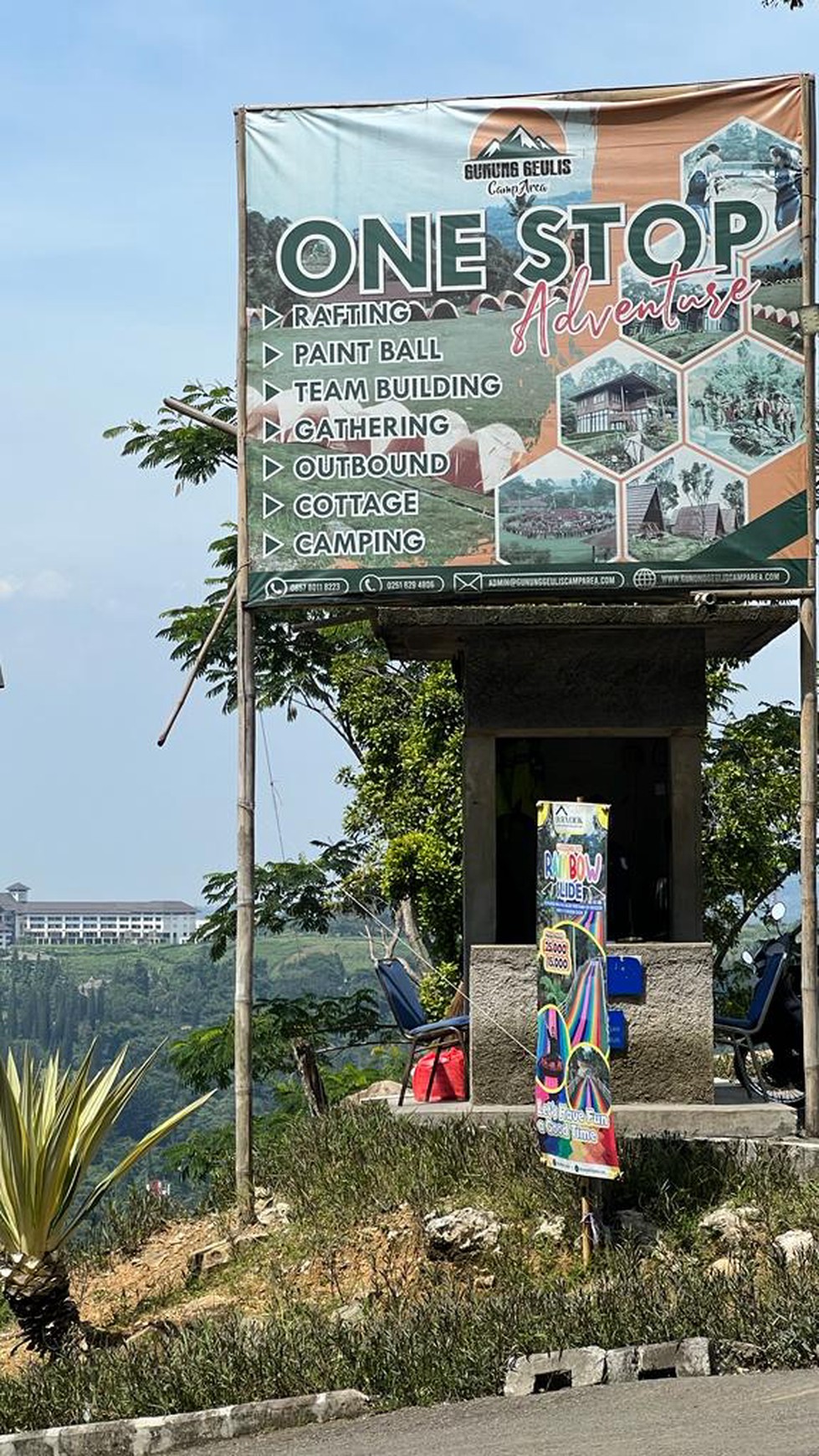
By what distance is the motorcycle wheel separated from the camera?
558 inches

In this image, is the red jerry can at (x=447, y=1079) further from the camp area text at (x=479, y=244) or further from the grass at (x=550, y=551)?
the camp area text at (x=479, y=244)

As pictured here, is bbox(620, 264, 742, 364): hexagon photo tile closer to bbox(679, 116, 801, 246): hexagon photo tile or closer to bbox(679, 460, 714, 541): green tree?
bbox(679, 116, 801, 246): hexagon photo tile

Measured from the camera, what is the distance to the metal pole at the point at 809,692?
12875 mm

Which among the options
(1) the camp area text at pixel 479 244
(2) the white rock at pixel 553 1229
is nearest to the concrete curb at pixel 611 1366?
(2) the white rock at pixel 553 1229

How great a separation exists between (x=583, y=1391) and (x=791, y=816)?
14533 millimetres

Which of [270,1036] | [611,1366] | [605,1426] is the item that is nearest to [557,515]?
[611,1366]

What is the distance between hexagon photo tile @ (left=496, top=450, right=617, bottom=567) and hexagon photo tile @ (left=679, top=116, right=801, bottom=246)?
1824 millimetres

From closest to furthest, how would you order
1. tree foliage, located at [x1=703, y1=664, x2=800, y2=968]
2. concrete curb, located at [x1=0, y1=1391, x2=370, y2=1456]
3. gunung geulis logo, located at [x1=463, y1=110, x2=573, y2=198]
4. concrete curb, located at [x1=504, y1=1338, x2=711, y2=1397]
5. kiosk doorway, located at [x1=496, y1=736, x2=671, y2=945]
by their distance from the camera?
1. concrete curb, located at [x1=504, y1=1338, x2=711, y2=1397]
2. concrete curb, located at [x1=0, y1=1391, x2=370, y2=1456]
3. gunung geulis logo, located at [x1=463, y1=110, x2=573, y2=198]
4. kiosk doorway, located at [x1=496, y1=736, x2=671, y2=945]
5. tree foliage, located at [x1=703, y1=664, x2=800, y2=968]

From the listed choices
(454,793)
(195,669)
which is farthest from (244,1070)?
(454,793)

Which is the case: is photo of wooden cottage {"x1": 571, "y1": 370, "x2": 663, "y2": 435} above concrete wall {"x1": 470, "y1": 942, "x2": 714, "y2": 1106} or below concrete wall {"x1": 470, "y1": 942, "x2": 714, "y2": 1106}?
above

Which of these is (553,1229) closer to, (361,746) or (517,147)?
(517,147)

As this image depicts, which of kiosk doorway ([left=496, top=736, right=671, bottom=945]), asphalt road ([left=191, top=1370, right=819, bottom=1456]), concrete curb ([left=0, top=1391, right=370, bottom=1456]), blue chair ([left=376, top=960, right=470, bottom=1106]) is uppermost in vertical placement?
kiosk doorway ([left=496, top=736, right=671, bottom=945])

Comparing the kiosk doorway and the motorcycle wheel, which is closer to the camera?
the motorcycle wheel

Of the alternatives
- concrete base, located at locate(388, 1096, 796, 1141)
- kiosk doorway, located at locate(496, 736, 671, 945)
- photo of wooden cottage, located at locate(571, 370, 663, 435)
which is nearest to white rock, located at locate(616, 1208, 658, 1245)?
concrete base, located at locate(388, 1096, 796, 1141)
